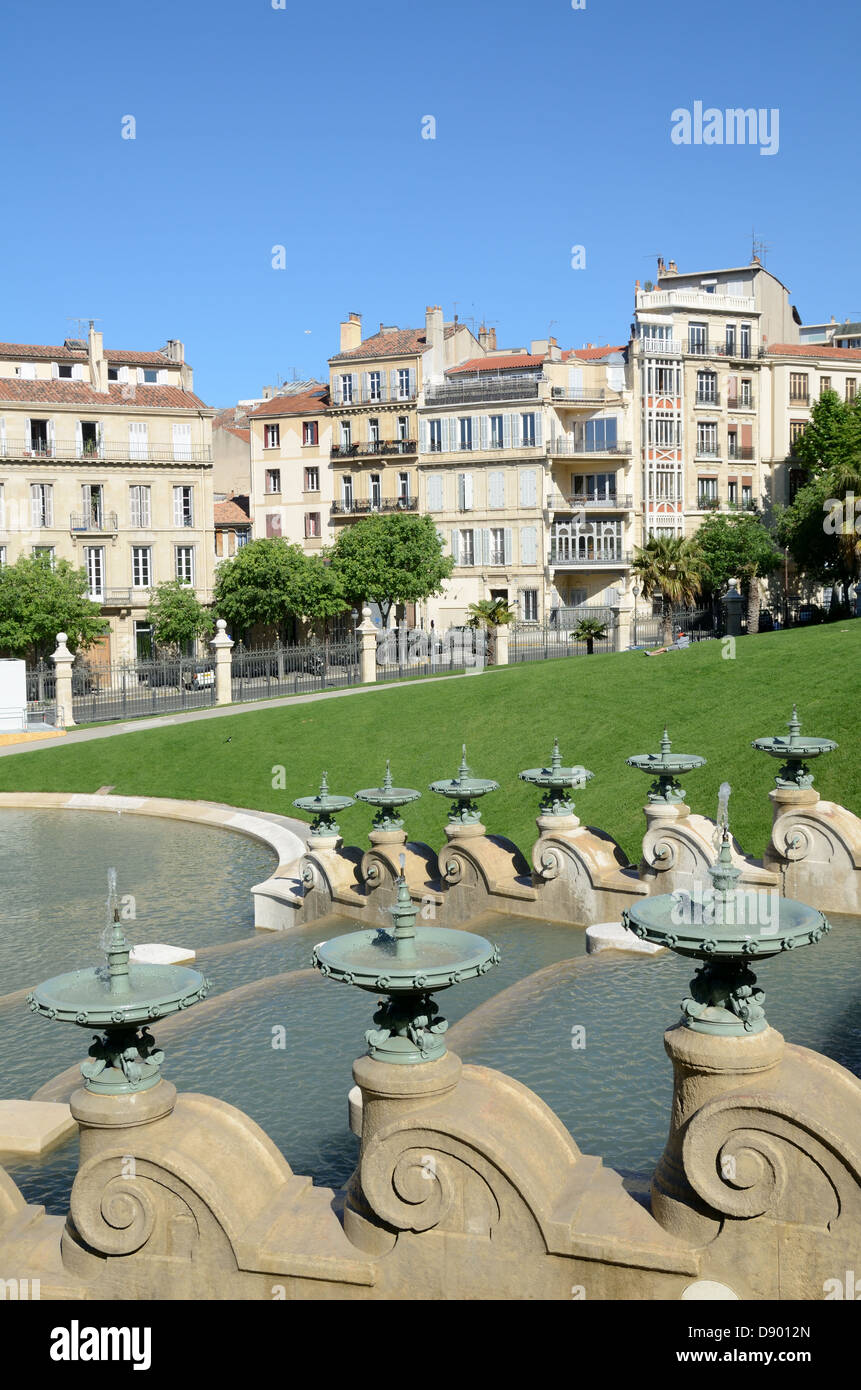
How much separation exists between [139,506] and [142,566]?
10.5 feet

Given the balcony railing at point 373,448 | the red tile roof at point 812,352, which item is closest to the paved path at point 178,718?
the balcony railing at point 373,448

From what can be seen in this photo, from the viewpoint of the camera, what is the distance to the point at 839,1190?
6.80 meters

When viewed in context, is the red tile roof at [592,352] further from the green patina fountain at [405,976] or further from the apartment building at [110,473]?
the green patina fountain at [405,976]

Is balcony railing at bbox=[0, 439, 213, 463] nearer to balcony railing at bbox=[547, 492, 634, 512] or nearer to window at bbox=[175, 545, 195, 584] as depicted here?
window at bbox=[175, 545, 195, 584]

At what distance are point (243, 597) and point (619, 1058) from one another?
5247 cm

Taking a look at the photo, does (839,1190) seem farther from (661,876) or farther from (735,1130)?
(661,876)

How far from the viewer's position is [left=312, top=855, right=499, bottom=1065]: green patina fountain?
7.54m

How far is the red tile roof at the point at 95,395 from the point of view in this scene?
6262cm

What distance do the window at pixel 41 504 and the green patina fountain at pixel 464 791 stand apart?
1979 inches

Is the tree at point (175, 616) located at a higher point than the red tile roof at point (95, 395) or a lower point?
lower

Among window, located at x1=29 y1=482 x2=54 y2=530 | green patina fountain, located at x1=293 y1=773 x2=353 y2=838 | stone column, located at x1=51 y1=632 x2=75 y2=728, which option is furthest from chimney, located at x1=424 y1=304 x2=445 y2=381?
green patina fountain, located at x1=293 y1=773 x2=353 y2=838

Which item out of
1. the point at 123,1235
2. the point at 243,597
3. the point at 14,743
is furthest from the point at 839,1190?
the point at 243,597

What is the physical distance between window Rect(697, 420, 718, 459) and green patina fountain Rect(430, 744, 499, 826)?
5895cm
